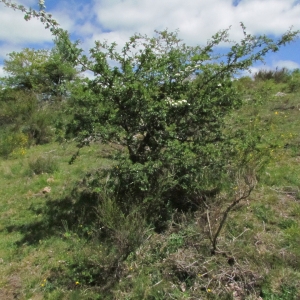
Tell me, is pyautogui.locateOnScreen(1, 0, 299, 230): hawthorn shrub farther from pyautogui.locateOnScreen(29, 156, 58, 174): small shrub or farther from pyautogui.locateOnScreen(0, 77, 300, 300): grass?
pyautogui.locateOnScreen(29, 156, 58, 174): small shrub

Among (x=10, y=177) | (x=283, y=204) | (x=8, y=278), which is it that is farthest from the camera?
(x=10, y=177)

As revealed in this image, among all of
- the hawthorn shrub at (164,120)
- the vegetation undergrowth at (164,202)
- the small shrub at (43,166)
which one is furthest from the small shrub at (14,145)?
the hawthorn shrub at (164,120)

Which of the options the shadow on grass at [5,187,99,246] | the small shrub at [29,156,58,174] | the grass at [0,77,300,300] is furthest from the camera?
the small shrub at [29,156,58,174]

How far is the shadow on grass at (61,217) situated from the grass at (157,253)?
0.02m

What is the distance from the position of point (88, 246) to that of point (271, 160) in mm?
3883

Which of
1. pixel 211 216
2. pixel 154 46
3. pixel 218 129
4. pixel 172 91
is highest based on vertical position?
pixel 154 46

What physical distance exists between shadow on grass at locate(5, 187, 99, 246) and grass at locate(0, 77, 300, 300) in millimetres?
22

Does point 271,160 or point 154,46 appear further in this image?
point 271,160

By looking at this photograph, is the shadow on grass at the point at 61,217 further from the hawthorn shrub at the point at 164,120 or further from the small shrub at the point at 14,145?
the small shrub at the point at 14,145

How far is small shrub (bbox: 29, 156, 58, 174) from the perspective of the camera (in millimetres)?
8656

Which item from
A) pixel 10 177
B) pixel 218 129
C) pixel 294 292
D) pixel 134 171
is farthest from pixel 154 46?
pixel 10 177

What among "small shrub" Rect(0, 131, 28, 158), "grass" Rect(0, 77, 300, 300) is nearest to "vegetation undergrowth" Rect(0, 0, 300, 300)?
"grass" Rect(0, 77, 300, 300)

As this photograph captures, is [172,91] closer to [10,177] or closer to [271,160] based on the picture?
[271,160]

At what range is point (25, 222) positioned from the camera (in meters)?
6.06
